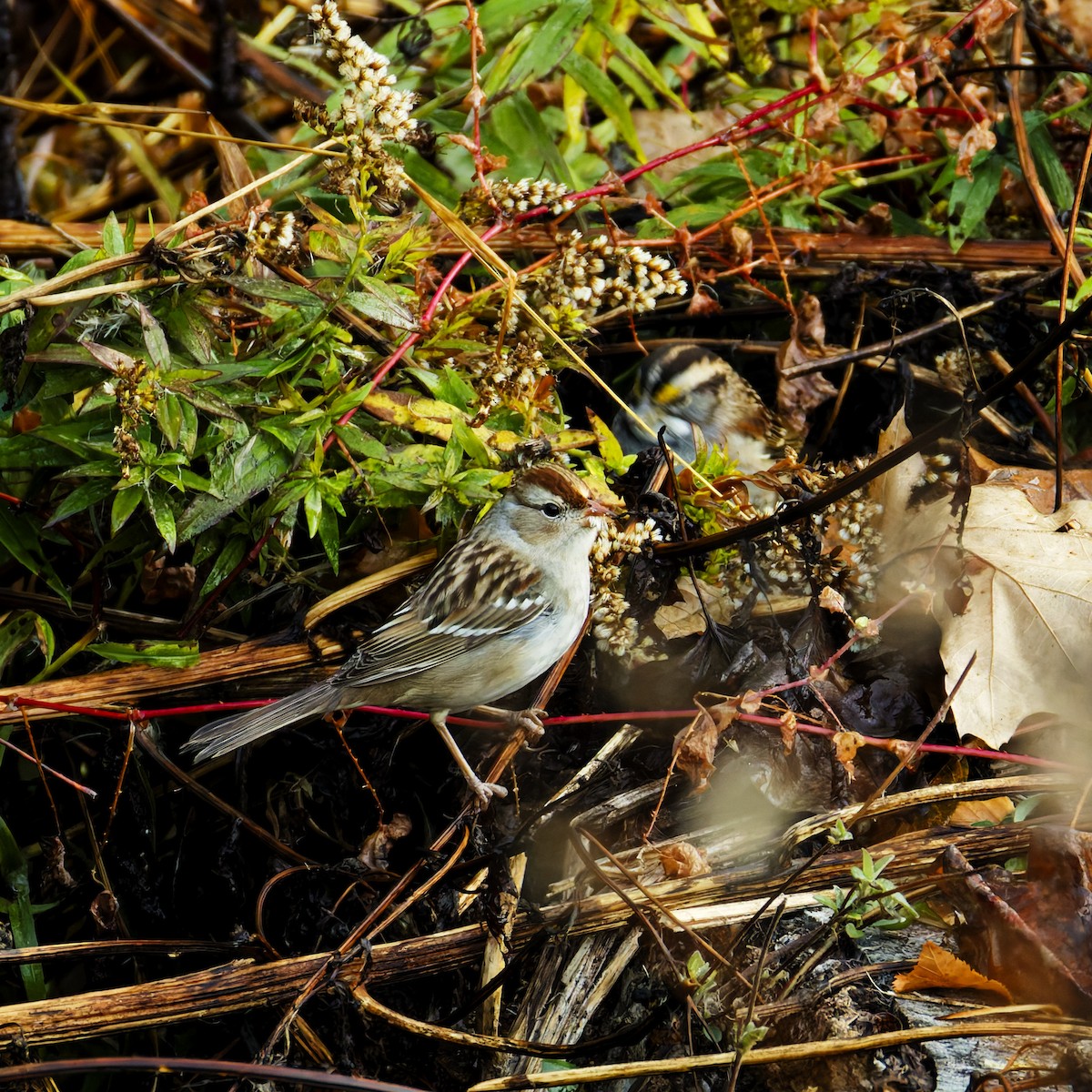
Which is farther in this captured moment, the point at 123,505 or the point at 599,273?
the point at 599,273

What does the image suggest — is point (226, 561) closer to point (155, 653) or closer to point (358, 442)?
point (155, 653)

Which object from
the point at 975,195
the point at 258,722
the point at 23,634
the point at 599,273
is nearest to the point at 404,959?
the point at 258,722

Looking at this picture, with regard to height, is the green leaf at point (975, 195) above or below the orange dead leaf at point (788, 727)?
above

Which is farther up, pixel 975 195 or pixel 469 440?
pixel 975 195

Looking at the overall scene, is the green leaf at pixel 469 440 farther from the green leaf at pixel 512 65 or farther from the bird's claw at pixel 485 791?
the green leaf at pixel 512 65

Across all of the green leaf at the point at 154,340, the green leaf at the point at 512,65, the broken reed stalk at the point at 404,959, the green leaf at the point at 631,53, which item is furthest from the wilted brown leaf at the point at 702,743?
the green leaf at the point at 631,53

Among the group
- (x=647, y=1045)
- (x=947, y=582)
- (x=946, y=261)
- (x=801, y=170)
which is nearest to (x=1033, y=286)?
(x=946, y=261)

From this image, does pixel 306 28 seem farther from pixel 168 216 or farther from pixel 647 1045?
pixel 647 1045

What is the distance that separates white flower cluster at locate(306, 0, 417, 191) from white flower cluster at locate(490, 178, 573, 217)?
1.05 ft

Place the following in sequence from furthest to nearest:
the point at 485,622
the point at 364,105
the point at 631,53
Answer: the point at 631,53 → the point at 485,622 → the point at 364,105

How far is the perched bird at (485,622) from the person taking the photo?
239 cm

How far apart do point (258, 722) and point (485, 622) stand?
1.87 feet

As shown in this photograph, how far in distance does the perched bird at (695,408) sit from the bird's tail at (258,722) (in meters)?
1.15

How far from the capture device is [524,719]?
2469 mm
